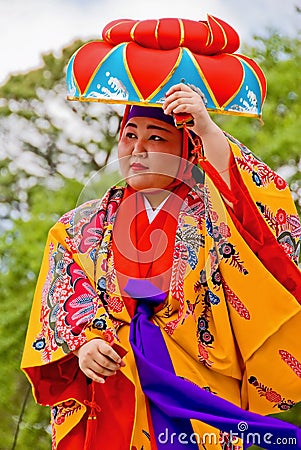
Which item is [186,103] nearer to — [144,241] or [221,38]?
[221,38]

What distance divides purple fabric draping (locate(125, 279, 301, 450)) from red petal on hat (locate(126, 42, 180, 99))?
45cm

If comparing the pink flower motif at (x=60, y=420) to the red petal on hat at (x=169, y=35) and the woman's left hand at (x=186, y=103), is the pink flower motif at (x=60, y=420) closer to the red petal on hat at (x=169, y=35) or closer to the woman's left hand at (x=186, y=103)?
the woman's left hand at (x=186, y=103)

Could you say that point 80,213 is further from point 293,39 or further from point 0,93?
point 0,93

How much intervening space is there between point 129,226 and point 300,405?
1898 mm

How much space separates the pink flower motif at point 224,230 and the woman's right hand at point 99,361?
0.36 metres

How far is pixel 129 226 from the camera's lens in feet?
6.81

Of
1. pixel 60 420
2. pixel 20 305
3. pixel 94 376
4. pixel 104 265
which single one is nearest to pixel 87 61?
pixel 104 265

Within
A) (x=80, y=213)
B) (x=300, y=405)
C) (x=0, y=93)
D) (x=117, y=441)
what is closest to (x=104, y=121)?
(x=0, y=93)

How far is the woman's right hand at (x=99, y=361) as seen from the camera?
1.92m

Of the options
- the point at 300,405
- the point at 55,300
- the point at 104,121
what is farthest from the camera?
the point at 104,121

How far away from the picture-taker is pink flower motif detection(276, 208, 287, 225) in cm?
201

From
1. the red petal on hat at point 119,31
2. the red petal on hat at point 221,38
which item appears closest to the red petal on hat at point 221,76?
the red petal on hat at point 221,38

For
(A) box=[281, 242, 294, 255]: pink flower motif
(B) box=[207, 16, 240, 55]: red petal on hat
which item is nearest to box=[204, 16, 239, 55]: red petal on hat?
(B) box=[207, 16, 240, 55]: red petal on hat

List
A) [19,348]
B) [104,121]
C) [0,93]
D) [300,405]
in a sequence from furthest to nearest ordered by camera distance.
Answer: [0,93]
[104,121]
[19,348]
[300,405]
